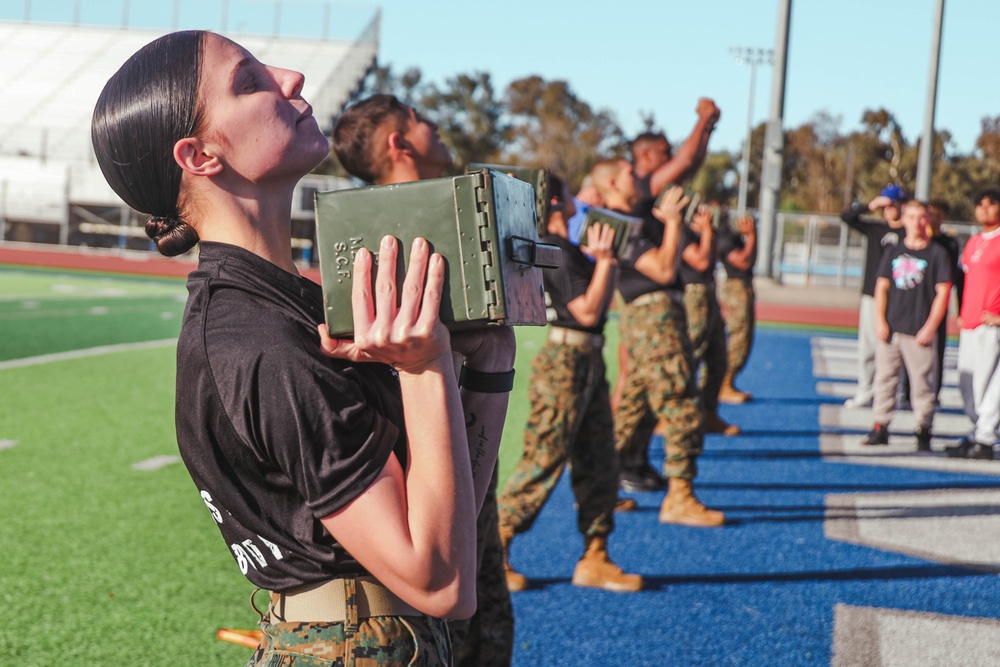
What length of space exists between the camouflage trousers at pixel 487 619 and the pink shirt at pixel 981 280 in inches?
265

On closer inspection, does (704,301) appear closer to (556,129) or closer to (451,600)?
(451,600)

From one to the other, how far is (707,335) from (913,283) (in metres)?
1.80

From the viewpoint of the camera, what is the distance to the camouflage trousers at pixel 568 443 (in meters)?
4.95

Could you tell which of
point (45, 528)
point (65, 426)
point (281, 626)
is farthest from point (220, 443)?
point (65, 426)

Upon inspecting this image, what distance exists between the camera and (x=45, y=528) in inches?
218

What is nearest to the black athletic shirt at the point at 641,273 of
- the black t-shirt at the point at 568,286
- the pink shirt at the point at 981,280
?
the black t-shirt at the point at 568,286

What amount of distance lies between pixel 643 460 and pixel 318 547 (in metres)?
5.90

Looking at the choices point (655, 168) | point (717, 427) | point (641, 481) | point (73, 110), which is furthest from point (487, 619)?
point (73, 110)

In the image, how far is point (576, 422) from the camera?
16.5 feet

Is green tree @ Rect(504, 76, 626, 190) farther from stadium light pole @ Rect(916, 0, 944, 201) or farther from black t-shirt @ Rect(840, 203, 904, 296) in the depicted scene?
black t-shirt @ Rect(840, 203, 904, 296)

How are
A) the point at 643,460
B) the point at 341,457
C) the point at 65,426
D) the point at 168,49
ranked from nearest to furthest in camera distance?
1. the point at 341,457
2. the point at 168,49
3. the point at 643,460
4. the point at 65,426

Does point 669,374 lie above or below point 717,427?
above

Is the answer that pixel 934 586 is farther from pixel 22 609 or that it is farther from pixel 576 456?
pixel 22 609

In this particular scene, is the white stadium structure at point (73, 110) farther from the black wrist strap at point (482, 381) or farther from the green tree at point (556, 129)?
the black wrist strap at point (482, 381)
